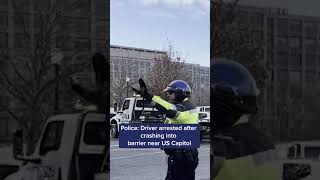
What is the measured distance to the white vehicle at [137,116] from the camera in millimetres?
4504

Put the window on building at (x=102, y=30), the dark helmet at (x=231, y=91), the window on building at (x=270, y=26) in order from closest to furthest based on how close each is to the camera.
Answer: the window on building at (x=102, y=30) < the dark helmet at (x=231, y=91) < the window on building at (x=270, y=26)

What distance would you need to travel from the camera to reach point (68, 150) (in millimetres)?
4609

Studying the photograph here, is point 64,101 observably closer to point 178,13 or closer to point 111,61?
point 111,61

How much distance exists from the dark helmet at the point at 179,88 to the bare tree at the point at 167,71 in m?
0.03

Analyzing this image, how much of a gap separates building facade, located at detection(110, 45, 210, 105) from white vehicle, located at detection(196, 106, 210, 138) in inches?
4.9

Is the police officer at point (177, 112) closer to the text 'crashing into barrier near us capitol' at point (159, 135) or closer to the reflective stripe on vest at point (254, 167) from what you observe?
the text 'crashing into barrier near us capitol' at point (159, 135)

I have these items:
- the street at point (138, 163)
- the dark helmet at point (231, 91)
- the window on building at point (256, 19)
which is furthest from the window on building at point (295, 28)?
the street at point (138, 163)

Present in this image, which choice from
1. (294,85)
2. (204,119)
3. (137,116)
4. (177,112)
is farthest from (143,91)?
(294,85)

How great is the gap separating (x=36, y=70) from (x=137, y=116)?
951mm

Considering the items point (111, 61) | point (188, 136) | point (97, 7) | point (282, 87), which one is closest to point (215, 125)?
point (188, 136)

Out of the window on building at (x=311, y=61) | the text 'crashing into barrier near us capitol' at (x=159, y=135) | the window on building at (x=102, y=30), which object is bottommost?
the text 'crashing into barrier near us capitol' at (x=159, y=135)

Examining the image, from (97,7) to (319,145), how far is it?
2353 mm

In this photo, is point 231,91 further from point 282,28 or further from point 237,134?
point 282,28

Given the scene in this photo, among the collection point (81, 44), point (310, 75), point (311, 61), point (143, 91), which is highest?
point (81, 44)
